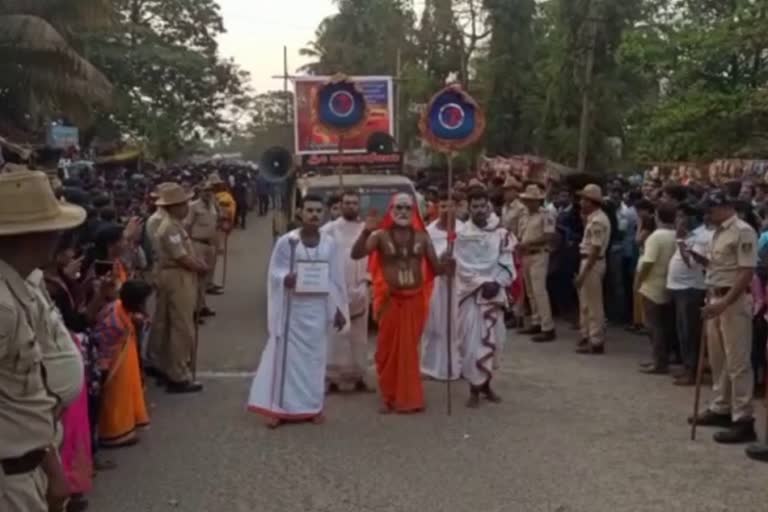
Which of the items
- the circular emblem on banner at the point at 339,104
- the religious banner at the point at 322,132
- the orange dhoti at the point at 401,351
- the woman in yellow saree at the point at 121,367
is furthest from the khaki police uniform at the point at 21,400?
the religious banner at the point at 322,132

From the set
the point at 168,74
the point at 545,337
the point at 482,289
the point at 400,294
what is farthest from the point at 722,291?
the point at 168,74

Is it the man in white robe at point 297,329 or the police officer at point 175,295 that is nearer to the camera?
the man in white robe at point 297,329

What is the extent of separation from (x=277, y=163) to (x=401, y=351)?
9491mm

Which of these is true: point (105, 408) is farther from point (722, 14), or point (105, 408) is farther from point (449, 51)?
point (449, 51)

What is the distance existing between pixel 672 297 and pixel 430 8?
32.6 meters

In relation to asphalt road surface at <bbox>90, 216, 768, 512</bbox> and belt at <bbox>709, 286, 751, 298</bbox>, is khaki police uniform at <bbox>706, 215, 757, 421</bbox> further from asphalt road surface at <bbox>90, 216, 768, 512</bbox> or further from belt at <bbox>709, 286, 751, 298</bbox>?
asphalt road surface at <bbox>90, 216, 768, 512</bbox>

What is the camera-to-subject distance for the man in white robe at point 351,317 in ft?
33.0

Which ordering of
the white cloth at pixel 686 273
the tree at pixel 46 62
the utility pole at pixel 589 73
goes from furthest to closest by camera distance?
the utility pole at pixel 589 73 < the tree at pixel 46 62 < the white cloth at pixel 686 273

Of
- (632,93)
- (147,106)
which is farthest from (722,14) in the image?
(147,106)

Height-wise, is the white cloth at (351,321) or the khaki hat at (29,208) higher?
the khaki hat at (29,208)

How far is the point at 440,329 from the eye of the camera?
999cm

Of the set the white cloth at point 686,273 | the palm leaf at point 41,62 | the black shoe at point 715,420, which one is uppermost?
the palm leaf at point 41,62

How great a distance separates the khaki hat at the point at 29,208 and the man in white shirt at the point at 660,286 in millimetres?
8037

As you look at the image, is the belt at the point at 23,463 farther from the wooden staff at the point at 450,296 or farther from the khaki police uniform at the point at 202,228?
the khaki police uniform at the point at 202,228
